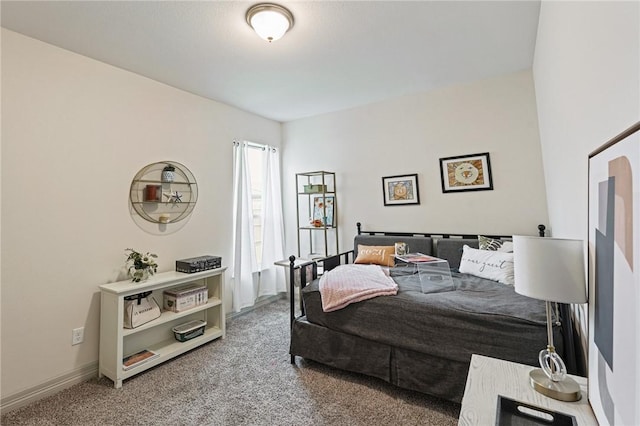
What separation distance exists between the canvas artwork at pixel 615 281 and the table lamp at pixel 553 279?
4cm

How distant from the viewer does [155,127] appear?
8.62 ft

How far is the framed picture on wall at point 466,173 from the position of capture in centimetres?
277

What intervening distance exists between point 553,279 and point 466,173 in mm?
2091

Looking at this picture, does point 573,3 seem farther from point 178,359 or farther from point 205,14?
point 178,359

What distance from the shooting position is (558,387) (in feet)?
3.31

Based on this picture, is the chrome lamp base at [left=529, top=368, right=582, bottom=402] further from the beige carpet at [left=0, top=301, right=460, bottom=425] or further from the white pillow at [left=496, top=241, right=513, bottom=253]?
the white pillow at [left=496, top=241, right=513, bottom=253]

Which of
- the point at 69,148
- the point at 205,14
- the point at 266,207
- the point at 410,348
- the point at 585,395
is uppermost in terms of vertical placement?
the point at 205,14

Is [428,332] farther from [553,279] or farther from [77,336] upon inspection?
[77,336]

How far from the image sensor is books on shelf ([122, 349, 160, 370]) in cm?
208

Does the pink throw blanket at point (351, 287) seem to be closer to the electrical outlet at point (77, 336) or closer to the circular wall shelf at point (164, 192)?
the circular wall shelf at point (164, 192)

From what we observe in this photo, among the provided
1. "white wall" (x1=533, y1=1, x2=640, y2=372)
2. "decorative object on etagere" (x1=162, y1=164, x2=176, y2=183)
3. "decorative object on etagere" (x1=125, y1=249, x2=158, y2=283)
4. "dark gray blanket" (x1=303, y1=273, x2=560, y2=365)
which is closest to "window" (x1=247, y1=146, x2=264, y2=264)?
"decorative object on etagere" (x1=162, y1=164, x2=176, y2=183)

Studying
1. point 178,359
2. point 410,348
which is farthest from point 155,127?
point 410,348

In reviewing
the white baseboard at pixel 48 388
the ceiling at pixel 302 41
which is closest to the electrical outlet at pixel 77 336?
the white baseboard at pixel 48 388

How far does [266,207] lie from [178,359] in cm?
192
